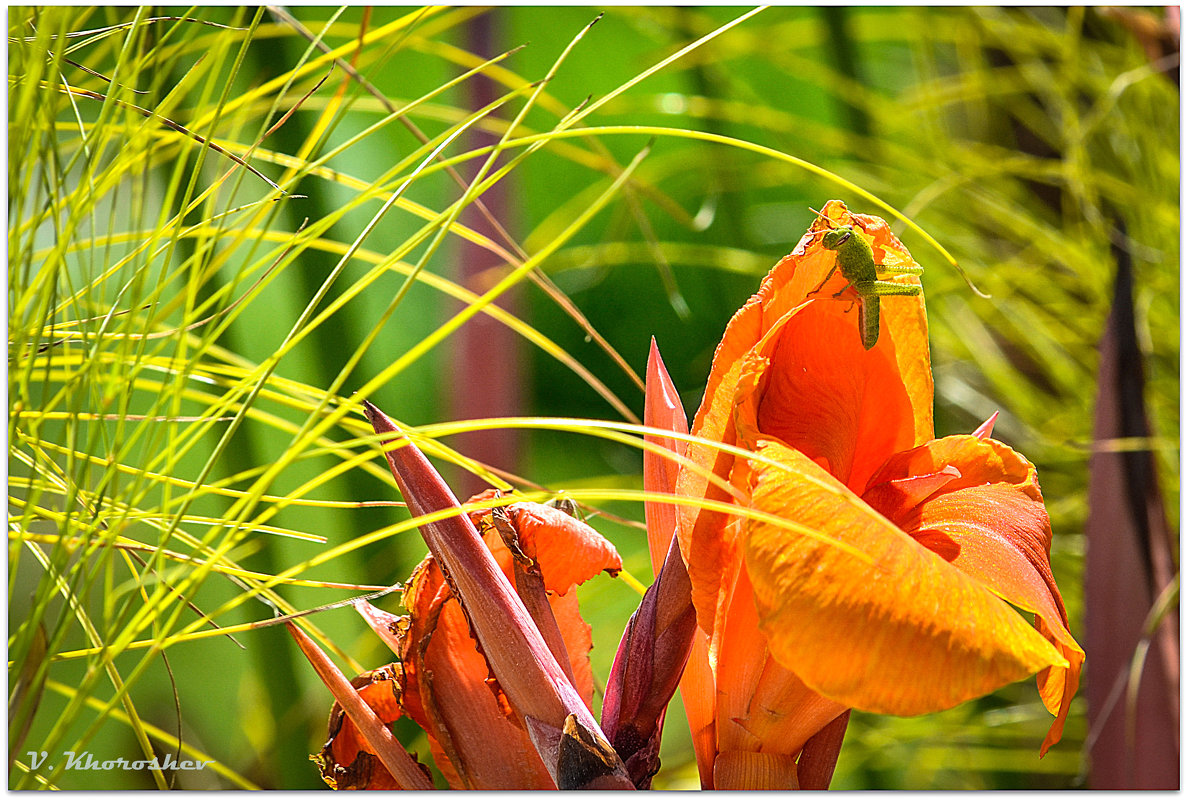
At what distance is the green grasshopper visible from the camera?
0.15 metres

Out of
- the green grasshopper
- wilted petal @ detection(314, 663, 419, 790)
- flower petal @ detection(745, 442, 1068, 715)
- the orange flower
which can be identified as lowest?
wilted petal @ detection(314, 663, 419, 790)

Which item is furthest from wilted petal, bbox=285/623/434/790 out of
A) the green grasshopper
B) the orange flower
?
the green grasshopper

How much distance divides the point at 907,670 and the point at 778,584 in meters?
0.02

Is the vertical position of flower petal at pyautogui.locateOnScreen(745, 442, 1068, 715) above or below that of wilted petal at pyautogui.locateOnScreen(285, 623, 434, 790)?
above

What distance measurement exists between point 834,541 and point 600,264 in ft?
1.06

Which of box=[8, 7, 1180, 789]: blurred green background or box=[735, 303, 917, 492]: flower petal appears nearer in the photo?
box=[735, 303, 917, 492]: flower petal

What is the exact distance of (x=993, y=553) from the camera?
0.15m

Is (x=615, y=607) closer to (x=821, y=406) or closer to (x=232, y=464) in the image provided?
(x=232, y=464)

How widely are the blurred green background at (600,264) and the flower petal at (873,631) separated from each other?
11 cm

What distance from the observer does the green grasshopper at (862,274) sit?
152 millimetres

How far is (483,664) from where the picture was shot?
16 centimetres

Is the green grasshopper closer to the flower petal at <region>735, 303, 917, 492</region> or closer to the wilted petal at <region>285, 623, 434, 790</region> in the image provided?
the flower petal at <region>735, 303, 917, 492</region>

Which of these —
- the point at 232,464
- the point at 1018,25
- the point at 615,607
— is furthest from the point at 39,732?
the point at 1018,25

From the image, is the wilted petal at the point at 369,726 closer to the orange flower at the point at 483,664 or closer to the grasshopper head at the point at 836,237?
the orange flower at the point at 483,664
